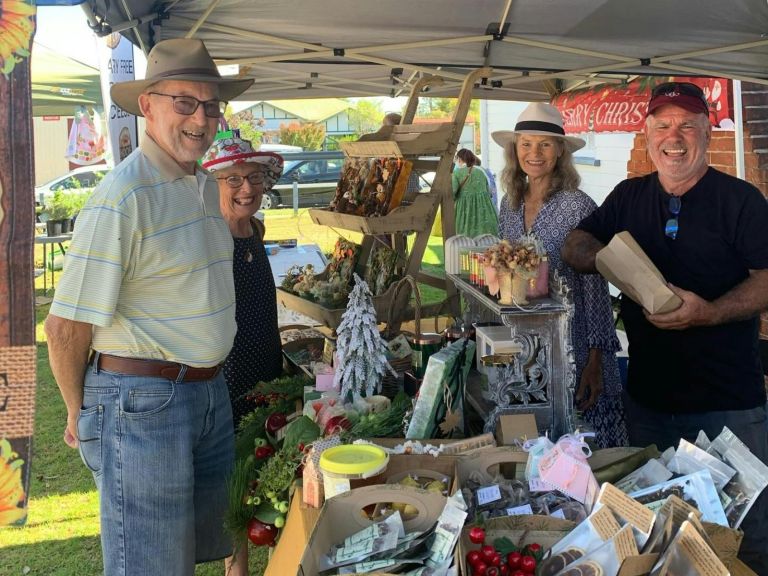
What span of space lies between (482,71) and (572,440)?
2819 millimetres

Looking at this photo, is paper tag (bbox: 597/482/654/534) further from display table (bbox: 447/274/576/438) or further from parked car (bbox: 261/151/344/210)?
parked car (bbox: 261/151/344/210)

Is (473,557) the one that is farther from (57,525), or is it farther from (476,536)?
(57,525)

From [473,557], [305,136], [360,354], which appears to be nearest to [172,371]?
[360,354]

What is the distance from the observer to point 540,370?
2361mm

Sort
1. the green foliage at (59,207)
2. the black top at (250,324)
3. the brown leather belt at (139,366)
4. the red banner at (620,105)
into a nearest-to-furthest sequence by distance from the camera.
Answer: the brown leather belt at (139,366) → the black top at (250,324) → the red banner at (620,105) → the green foliage at (59,207)

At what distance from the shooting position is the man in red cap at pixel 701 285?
254 centimetres

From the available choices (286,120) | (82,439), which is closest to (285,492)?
(82,439)

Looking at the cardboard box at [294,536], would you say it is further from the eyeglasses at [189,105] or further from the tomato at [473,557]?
the eyeglasses at [189,105]

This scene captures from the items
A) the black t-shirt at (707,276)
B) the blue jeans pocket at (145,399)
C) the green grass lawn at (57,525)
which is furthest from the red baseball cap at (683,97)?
the green grass lawn at (57,525)

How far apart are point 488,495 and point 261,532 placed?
0.81m

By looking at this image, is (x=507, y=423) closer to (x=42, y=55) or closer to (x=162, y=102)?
(x=162, y=102)

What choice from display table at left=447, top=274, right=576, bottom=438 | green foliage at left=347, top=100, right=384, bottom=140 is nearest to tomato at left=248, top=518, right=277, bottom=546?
display table at left=447, top=274, right=576, bottom=438

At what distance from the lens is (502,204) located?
3771 millimetres

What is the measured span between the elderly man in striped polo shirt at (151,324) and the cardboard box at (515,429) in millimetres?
901
